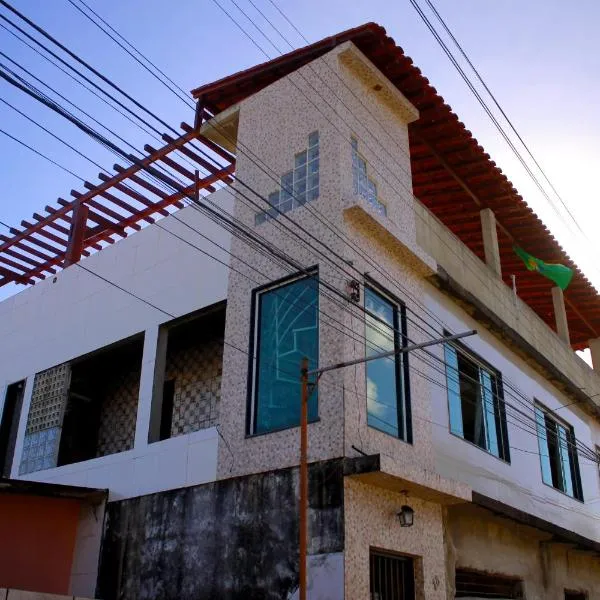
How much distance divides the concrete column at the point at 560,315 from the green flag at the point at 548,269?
169cm

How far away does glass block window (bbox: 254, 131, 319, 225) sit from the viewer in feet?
37.2

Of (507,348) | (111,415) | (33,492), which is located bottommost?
(33,492)

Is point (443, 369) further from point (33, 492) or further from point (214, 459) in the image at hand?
point (33, 492)

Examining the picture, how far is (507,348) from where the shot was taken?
14727mm

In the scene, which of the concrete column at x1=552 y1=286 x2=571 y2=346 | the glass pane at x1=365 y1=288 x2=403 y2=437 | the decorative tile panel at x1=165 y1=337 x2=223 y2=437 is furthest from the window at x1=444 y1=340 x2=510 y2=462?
the concrete column at x1=552 y1=286 x2=571 y2=346

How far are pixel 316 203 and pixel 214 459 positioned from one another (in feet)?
12.8

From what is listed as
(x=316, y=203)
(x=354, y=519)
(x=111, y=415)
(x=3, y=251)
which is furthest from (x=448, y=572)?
(x=3, y=251)

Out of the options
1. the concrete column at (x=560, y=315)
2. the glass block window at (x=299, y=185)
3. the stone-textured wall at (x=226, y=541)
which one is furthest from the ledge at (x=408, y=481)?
the concrete column at (x=560, y=315)

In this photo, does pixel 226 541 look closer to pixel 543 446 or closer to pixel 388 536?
pixel 388 536

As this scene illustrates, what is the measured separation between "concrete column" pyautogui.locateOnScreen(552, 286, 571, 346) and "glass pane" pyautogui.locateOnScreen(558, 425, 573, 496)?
2585mm

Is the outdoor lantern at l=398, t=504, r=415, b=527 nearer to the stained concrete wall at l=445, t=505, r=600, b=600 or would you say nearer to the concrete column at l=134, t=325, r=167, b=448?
the stained concrete wall at l=445, t=505, r=600, b=600

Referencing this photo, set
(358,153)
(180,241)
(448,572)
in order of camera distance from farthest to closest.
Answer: (180,241), (358,153), (448,572)

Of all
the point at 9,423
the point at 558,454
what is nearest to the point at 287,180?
the point at 9,423

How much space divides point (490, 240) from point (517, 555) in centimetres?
622
